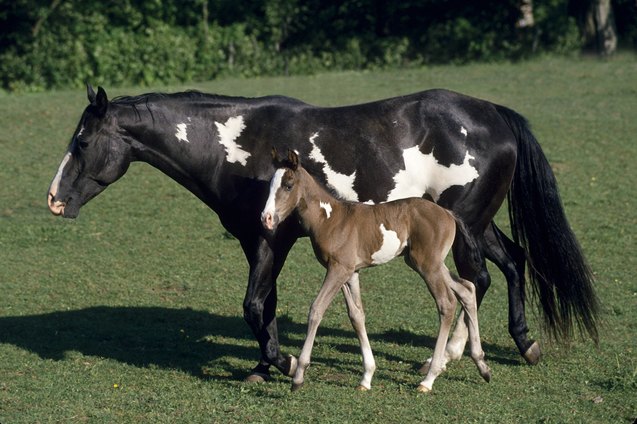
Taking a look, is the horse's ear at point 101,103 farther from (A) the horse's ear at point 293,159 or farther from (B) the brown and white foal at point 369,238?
(A) the horse's ear at point 293,159

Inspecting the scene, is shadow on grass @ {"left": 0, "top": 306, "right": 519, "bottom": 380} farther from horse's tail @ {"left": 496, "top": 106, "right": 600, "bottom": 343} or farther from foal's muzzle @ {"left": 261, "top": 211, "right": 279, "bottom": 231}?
foal's muzzle @ {"left": 261, "top": 211, "right": 279, "bottom": 231}

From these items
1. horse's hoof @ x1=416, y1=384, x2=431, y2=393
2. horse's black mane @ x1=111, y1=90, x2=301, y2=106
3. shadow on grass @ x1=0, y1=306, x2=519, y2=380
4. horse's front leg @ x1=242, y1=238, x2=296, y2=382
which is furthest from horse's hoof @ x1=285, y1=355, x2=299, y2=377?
horse's black mane @ x1=111, y1=90, x2=301, y2=106

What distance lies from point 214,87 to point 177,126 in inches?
591

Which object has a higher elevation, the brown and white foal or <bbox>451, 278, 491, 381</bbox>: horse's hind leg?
the brown and white foal

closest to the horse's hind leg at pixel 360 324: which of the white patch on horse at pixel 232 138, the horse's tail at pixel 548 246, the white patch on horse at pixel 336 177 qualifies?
the white patch on horse at pixel 336 177

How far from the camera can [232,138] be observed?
8.00 m

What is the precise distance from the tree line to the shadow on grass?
590 inches

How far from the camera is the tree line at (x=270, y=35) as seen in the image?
81.6ft

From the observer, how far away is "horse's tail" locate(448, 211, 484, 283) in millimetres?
7762

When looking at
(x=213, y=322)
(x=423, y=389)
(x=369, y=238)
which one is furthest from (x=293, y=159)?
(x=213, y=322)

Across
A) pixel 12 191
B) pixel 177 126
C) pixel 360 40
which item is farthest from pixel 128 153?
pixel 360 40

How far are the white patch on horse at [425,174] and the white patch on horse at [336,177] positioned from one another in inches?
12.1

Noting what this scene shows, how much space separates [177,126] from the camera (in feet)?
26.2

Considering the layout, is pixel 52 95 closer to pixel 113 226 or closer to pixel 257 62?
pixel 257 62
